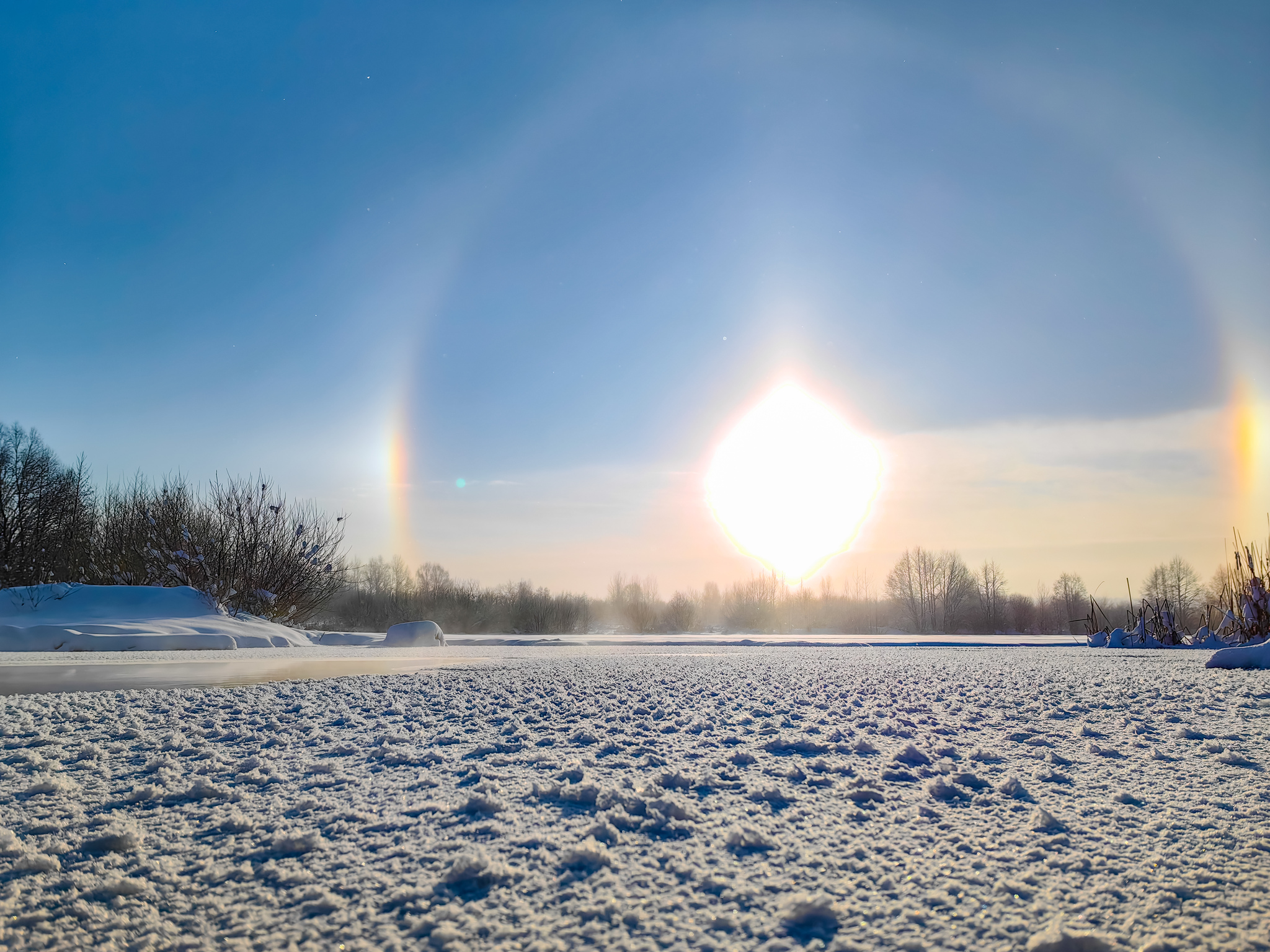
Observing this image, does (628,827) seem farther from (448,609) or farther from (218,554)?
(448,609)

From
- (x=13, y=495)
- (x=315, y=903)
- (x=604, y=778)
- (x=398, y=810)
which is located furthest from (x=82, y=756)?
(x=13, y=495)

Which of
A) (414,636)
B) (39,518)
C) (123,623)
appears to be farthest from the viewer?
(39,518)

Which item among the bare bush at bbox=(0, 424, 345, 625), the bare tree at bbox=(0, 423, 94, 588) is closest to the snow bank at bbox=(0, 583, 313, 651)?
the bare bush at bbox=(0, 424, 345, 625)

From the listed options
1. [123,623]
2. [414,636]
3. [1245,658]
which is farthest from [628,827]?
[123,623]

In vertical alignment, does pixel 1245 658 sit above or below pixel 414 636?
above

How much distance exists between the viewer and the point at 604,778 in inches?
82.1

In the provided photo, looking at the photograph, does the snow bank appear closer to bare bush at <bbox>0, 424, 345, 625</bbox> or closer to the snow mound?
bare bush at <bbox>0, 424, 345, 625</bbox>

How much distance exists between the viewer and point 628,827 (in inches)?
66.6

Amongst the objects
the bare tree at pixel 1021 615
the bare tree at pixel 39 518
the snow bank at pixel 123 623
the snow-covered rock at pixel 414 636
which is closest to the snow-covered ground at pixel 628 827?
the snow bank at pixel 123 623

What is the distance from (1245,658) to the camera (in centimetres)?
559

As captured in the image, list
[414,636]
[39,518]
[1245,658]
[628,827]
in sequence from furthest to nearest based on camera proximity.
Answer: [39,518] < [414,636] < [1245,658] < [628,827]

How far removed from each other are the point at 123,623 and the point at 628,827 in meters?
11.9

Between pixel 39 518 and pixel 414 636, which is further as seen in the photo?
pixel 39 518

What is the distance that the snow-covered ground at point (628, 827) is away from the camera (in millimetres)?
1218
